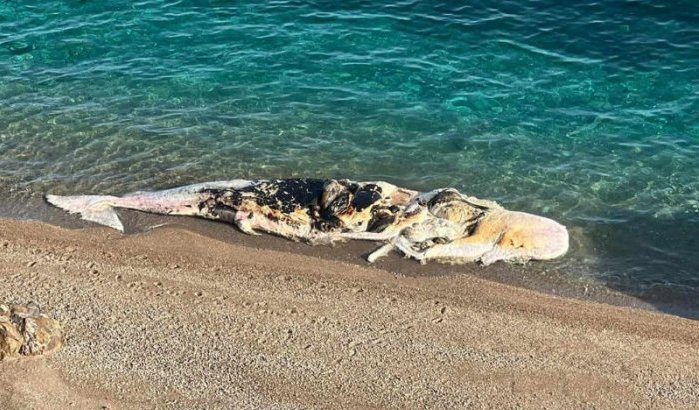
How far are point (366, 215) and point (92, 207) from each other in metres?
5.31

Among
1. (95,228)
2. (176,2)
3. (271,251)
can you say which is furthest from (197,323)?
(176,2)

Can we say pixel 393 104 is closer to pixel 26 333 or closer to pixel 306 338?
pixel 306 338

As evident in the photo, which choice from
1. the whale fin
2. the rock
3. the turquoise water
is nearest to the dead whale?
the whale fin

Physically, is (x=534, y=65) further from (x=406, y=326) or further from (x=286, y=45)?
(x=406, y=326)

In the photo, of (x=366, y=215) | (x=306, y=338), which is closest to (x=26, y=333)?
(x=306, y=338)

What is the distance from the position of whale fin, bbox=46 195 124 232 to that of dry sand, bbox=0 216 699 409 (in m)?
0.86

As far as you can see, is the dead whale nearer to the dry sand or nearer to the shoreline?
the shoreline

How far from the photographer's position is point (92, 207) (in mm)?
15078

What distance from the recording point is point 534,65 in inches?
799

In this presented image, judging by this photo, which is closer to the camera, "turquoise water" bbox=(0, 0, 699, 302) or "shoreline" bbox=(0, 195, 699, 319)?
"shoreline" bbox=(0, 195, 699, 319)

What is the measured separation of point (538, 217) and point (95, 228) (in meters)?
8.26

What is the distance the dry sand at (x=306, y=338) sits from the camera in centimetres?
1030

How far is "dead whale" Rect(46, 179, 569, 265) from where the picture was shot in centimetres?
1397

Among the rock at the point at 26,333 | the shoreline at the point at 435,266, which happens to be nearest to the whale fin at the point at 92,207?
the shoreline at the point at 435,266
